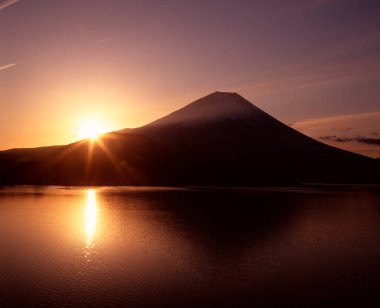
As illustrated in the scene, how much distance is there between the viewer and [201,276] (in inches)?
1109

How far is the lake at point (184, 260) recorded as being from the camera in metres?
23.6

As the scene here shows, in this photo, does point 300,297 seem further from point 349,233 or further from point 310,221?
point 310,221

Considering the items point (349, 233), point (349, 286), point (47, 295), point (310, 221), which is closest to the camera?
point (47, 295)

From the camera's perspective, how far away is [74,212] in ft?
214

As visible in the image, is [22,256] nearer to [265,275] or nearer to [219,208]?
[265,275]

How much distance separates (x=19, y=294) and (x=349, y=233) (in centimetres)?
3873

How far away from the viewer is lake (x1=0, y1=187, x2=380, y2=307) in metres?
23.6

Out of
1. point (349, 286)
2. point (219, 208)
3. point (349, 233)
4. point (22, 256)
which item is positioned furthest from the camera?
point (219, 208)

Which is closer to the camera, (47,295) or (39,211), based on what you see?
(47,295)

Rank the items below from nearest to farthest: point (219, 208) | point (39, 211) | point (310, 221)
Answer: point (310, 221), point (39, 211), point (219, 208)

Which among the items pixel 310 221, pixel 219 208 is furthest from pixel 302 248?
pixel 219 208

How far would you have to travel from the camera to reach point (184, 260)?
3291cm

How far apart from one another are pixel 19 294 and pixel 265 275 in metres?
16.2

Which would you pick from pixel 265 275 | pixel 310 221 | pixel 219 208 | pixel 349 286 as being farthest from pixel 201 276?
pixel 219 208
